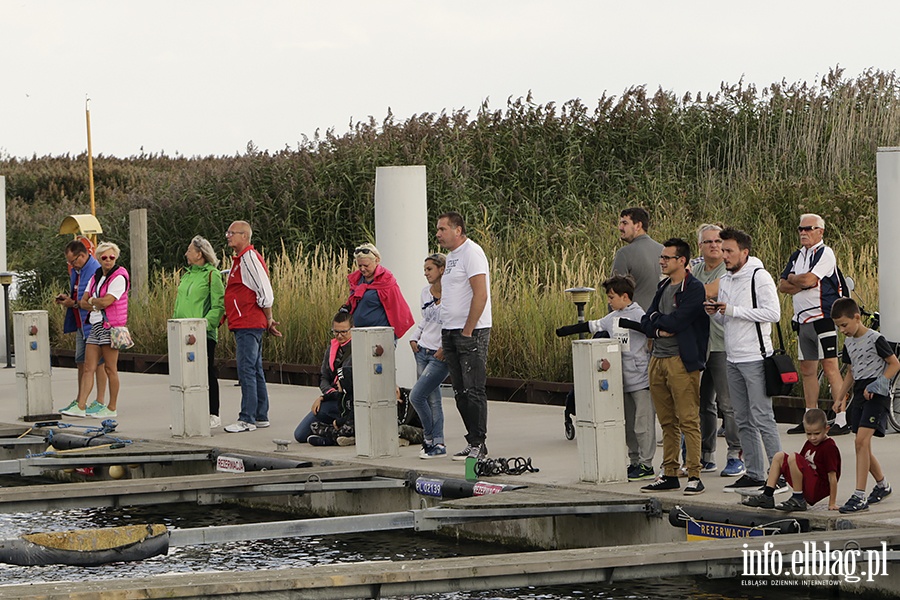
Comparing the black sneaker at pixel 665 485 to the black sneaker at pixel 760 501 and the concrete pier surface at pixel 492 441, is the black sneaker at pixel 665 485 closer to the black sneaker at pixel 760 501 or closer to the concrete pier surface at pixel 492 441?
the concrete pier surface at pixel 492 441

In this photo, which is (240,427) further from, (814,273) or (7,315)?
(7,315)

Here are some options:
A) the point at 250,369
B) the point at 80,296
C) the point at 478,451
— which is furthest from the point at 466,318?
the point at 80,296

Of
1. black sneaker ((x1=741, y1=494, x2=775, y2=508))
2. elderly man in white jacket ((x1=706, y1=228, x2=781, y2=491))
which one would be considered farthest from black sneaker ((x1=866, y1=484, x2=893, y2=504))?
elderly man in white jacket ((x1=706, y1=228, x2=781, y2=491))

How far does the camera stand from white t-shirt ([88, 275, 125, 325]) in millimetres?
14023

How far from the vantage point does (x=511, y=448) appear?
39.3 ft

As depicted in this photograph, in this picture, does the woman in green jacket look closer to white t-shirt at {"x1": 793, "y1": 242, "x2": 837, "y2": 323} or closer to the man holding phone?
the man holding phone

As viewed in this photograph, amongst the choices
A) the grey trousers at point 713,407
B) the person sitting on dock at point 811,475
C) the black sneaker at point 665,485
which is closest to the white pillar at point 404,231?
the grey trousers at point 713,407

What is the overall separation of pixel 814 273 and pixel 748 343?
2.39 metres

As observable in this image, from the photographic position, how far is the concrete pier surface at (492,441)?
9.66 m

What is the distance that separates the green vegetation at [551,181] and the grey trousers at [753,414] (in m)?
9.60

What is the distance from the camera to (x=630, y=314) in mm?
10391

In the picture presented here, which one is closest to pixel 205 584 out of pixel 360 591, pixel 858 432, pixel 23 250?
pixel 360 591

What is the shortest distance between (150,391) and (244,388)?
13.8ft

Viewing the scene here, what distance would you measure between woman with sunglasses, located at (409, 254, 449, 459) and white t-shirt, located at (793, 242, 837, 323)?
9.13 feet
